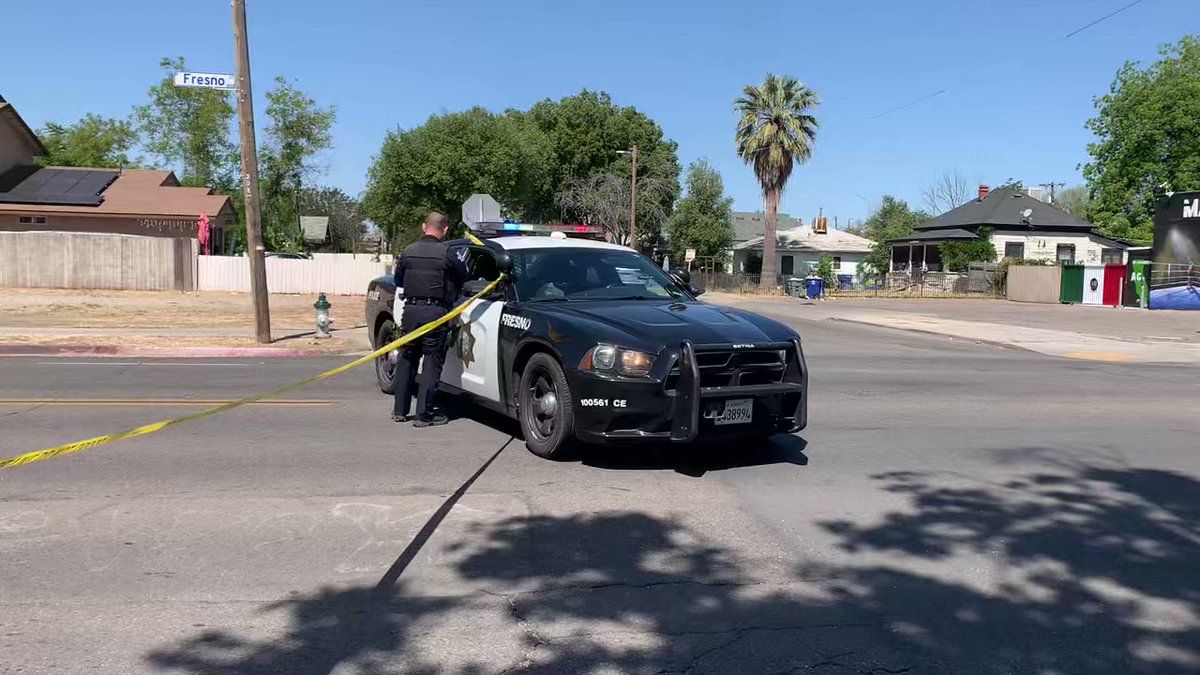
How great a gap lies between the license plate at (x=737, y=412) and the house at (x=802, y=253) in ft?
179

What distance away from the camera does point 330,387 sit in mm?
10500

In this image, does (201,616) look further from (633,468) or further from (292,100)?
(292,100)

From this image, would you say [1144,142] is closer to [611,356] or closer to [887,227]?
[887,227]

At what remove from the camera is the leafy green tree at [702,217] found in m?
58.0

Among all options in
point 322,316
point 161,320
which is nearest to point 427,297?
point 322,316

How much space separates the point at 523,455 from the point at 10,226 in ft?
122

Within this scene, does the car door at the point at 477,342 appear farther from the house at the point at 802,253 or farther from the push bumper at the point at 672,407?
the house at the point at 802,253

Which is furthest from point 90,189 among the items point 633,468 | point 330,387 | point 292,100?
point 633,468

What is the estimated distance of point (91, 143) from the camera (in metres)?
56.8

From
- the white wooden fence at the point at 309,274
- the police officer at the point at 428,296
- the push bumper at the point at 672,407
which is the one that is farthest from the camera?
the white wooden fence at the point at 309,274

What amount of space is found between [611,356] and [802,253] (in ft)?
189

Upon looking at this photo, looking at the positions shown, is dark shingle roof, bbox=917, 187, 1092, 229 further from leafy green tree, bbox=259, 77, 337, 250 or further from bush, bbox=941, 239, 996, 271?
→ leafy green tree, bbox=259, 77, 337, 250

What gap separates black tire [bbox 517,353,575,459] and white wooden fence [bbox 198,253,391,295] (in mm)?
27753

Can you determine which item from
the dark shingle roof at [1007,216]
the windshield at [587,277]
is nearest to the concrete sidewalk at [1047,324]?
the dark shingle roof at [1007,216]
